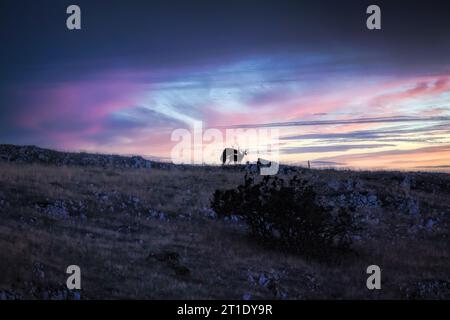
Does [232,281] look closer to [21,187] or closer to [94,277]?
[94,277]

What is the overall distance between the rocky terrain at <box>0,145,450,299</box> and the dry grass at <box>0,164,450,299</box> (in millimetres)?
41

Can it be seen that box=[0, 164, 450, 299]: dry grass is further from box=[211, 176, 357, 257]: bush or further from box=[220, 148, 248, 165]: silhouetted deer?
box=[220, 148, 248, 165]: silhouetted deer

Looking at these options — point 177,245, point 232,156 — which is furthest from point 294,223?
point 232,156

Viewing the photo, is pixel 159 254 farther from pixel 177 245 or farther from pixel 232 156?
pixel 232 156

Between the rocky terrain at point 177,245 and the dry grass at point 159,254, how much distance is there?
41 millimetres

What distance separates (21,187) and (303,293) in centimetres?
1502

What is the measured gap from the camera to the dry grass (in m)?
12.4

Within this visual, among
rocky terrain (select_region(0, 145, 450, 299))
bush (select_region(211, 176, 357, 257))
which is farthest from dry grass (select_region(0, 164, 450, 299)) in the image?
bush (select_region(211, 176, 357, 257))

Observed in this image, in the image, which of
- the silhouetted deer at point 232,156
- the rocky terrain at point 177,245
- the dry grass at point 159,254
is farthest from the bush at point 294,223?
the silhouetted deer at point 232,156

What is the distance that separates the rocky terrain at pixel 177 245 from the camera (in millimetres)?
12492

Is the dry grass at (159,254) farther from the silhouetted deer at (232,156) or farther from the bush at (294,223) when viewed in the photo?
the silhouetted deer at (232,156)

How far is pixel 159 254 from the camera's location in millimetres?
15359

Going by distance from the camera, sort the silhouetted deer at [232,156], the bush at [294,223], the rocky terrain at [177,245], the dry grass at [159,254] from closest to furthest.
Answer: the dry grass at [159,254] < the rocky terrain at [177,245] < the bush at [294,223] < the silhouetted deer at [232,156]

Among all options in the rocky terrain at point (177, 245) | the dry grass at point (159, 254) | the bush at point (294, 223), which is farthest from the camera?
the bush at point (294, 223)
